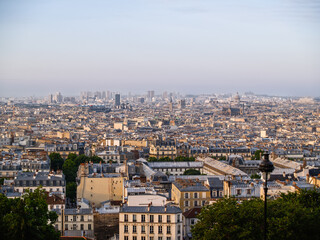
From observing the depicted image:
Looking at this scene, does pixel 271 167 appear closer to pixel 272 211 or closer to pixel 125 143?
pixel 272 211

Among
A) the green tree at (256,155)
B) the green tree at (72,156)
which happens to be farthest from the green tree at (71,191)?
the green tree at (256,155)

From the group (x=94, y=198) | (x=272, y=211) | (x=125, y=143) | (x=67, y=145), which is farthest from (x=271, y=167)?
(x=125, y=143)

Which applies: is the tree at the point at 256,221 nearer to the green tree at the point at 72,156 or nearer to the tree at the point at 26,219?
the tree at the point at 26,219

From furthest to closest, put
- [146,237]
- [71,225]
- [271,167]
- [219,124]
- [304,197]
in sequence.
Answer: [219,124] < [71,225] < [146,237] < [304,197] < [271,167]

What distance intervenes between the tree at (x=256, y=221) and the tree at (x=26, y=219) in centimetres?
518

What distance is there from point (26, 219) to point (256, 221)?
7286 millimetres

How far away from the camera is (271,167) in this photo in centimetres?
1466

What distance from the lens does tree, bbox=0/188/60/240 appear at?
19.8 metres

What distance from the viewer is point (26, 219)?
21.5m

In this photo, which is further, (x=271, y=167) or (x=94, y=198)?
(x=94, y=198)

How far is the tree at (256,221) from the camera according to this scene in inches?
737

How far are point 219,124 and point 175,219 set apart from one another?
472ft

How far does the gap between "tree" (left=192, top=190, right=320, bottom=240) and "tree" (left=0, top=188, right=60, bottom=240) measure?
5180 mm

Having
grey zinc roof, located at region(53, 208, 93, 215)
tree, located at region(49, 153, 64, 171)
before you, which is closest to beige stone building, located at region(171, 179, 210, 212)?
grey zinc roof, located at region(53, 208, 93, 215)
